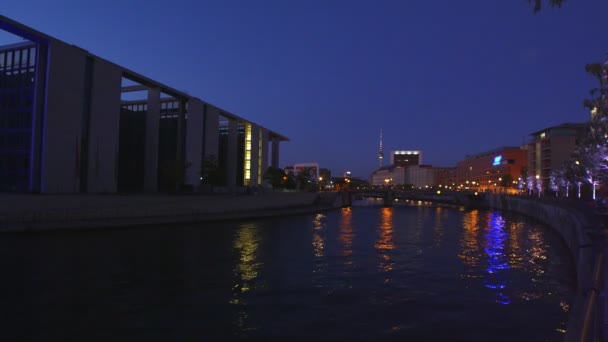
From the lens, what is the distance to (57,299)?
51.2ft

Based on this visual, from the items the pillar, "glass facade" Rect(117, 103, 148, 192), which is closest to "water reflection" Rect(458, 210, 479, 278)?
"glass facade" Rect(117, 103, 148, 192)

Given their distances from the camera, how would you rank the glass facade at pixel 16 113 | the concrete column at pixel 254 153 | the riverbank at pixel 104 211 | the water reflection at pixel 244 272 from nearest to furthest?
the water reflection at pixel 244 272 → the riverbank at pixel 104 211 → the glass facade at pixel 16 113 → the concrete column at pixel 254 153

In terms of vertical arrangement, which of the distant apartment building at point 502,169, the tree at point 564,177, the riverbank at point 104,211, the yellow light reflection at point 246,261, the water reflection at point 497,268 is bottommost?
the yellow light reflection at point 246,261

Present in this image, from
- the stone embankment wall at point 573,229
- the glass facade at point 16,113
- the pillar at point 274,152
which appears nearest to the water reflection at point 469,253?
the stone embankment wall at point 573,229

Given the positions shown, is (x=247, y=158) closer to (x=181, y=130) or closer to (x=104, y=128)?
(x=181, y=130)

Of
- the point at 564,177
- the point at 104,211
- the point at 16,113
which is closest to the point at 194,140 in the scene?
the point at 16,113

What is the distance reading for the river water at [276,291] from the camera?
1266cm

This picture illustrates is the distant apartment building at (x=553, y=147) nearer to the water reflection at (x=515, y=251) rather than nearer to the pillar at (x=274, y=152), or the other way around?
the pillar at (x=274, y=152)

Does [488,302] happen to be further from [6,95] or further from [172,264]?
[6,95]

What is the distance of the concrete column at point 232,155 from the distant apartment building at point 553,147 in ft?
255

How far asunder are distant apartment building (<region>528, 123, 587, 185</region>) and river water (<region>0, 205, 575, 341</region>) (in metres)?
95.1

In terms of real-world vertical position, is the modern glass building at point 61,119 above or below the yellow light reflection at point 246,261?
above

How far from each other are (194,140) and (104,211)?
1585 inches

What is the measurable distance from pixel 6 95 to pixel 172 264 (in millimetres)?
44273
